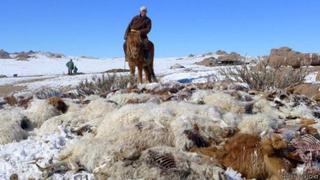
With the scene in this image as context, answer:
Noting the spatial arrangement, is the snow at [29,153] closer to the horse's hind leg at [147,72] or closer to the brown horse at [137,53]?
the brown horse at [137,53]

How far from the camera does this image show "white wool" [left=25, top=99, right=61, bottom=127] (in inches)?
312

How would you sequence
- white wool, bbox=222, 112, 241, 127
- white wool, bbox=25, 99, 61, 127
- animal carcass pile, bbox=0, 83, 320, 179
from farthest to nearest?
white wool, bbox=25, 99, 61, 127 < white wool, bbox=222, 112, 241, 127 < animal carcass pile, bbox=0, 83, 320, 179

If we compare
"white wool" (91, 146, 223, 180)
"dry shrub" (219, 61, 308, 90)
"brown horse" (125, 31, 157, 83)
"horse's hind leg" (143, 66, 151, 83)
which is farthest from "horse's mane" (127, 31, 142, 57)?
"white wool" (91, 146, 223, 180)

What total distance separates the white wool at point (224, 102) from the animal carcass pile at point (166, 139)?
0.01 metres

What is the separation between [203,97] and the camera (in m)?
8.21

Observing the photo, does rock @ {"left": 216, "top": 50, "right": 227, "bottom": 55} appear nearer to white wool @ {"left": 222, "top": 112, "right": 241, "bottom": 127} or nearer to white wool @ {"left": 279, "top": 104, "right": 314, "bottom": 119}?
white wool @ {"left": 279, "top": 104, "right": 314, "bottom": 119}

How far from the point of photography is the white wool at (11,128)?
281 inches

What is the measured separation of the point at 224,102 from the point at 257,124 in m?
1.06

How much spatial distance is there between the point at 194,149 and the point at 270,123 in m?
1.13

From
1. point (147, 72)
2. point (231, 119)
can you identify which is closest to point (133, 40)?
point (147, 72)

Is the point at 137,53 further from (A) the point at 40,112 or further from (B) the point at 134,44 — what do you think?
(A) the point at 40,112

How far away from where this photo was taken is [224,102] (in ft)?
25.6

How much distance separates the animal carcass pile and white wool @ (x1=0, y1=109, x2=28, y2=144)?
13mm

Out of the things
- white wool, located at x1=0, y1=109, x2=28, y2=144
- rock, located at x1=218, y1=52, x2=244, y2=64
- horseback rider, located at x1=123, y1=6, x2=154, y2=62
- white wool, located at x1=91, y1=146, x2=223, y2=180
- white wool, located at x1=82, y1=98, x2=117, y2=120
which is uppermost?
horseback rider, located at x1=123, y1=6, x2=154, y2=62
